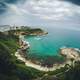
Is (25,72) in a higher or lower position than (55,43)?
lower

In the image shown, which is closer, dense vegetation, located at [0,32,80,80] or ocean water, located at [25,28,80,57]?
dense vegetation, located at [0,32,80,80]

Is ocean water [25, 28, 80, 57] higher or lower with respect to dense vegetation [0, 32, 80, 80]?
higher

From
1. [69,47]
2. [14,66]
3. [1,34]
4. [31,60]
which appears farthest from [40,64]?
[1,34]

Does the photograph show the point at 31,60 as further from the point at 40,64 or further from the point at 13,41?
the point at 13,41

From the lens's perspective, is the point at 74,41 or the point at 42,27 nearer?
the point at 74,41

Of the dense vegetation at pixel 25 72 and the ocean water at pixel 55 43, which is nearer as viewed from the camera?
the dense vegetation at pixel 25 72

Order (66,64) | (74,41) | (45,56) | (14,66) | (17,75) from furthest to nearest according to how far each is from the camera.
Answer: (74,41) < (45,56) < (66,64) < (14,66) < (17,75)

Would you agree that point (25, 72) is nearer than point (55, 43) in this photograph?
Yes

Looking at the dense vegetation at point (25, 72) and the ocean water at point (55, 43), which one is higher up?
the ocean water at point (55, 43)
